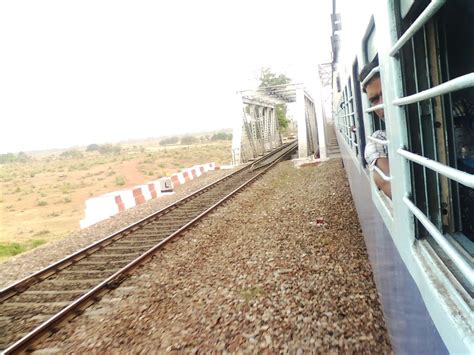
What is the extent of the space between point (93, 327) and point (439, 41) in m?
4.22

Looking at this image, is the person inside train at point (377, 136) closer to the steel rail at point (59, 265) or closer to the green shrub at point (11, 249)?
the steel rail at point (59, 265)

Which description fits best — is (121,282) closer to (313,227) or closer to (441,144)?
(313,227)

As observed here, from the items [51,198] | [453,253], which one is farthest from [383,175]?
[51,198]

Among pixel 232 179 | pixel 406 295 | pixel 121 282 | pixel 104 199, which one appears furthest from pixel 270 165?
pixel 406 295

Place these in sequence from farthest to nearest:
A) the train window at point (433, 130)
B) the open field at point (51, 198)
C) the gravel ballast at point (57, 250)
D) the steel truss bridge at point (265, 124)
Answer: the steel truss bridge at point (265, 124)
the open field at point (51, 198)
the gravel ballast at point (57, 250)
the train window at point (433, 130)

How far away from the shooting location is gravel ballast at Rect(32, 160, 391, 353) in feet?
12.1

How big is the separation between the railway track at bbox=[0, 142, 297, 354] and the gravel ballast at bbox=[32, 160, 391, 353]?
17 cm

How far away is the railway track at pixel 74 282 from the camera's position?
4.52 metres

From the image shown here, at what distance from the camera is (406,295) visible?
189 cm

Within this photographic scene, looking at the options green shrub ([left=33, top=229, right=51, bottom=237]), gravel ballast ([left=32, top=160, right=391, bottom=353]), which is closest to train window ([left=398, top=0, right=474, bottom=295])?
gravel ballast ([left=32, top=160, right=391, bottom=353])

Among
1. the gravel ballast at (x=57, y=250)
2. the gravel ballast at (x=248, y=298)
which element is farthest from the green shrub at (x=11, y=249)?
the gravel ballast at (x=248, y=298)

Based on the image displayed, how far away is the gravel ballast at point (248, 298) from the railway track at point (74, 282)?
0.56 feet

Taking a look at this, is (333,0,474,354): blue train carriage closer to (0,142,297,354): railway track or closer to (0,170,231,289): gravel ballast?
(0,142,297,354): railway track

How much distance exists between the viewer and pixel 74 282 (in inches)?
227
